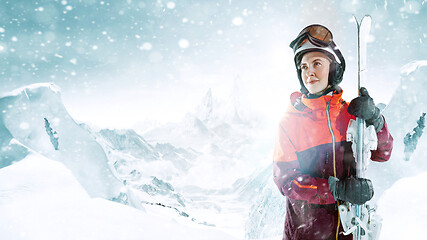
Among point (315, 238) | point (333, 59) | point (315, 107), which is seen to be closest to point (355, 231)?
point (315, 238)

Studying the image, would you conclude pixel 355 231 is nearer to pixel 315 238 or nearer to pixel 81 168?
pixel 315 238

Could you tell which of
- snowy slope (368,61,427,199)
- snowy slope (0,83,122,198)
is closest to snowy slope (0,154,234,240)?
snowy slope (0,83,122,198)

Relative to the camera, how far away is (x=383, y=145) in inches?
84.2

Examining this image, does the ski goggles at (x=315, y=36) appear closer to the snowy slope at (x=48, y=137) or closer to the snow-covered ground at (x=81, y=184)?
the snow-covered ground at (x=81, y=184)

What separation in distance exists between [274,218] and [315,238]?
155 feet

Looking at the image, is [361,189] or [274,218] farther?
[274,218]

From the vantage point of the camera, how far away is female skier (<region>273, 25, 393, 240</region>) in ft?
6.50

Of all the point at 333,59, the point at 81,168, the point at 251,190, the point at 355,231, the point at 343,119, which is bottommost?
the point at 251,190

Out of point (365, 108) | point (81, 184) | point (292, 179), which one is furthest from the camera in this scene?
point (81, 184)

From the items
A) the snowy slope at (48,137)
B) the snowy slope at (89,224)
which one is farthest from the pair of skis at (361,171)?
the snowy slope at (48,137)

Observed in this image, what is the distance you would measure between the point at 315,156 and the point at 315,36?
1.18 meters

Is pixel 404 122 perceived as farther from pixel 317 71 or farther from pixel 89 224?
pixel 89 224

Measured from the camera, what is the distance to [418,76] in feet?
71.4

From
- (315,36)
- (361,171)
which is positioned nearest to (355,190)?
(361,171)
